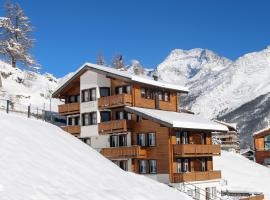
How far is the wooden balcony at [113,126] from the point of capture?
→ 156 ft

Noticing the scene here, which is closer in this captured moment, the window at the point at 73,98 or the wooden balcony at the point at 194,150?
the wooden balcony at the point at 194,150

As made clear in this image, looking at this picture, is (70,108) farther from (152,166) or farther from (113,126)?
(152,166)

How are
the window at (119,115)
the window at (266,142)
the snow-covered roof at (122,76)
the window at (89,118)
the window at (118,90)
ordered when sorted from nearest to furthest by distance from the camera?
the snow-covered roof at (122,76)
the window at (119,115)
the window at (118,90)
the window at (89,118)
the window at (266,142)

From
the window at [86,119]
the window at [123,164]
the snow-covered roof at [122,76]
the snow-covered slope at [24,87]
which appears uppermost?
the snow-covered slope at [24,87]

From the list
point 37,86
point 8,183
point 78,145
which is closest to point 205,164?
point 78,145

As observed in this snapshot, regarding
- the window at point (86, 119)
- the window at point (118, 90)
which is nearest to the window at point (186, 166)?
the window at point (118, 90)

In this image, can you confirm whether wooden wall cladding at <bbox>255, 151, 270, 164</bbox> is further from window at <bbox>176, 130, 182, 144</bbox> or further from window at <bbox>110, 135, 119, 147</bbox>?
window at <bbox>110, 135, 119, 147</bbox>

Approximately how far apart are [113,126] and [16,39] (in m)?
46.7

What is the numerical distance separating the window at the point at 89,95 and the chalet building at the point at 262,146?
50863 mm

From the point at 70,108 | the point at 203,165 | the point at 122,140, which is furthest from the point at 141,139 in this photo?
the point at 70,108

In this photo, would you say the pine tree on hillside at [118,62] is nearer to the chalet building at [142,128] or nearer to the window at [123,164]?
the chalet building at [142,128]

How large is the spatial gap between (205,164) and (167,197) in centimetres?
2169

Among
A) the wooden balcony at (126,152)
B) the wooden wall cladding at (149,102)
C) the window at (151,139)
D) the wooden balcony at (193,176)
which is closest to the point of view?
the wooden balcony at (193,176)

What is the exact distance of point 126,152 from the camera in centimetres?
4669
